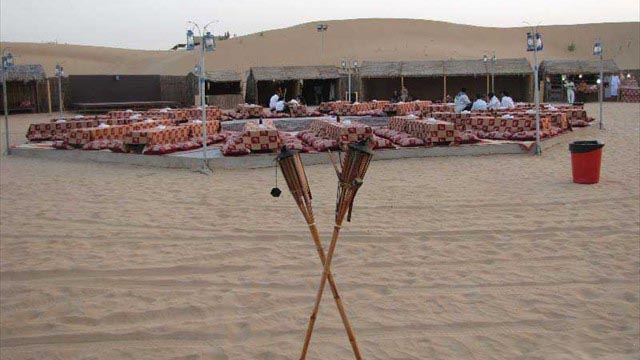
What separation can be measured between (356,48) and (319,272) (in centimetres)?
5240

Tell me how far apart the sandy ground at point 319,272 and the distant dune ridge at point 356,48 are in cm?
4126

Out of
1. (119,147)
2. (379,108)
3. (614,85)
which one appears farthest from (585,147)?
(614,85)

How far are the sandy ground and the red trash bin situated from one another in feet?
0.68

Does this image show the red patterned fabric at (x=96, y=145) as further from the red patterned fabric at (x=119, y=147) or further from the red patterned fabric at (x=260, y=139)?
the red patterned fabric at (x=260, y=139)

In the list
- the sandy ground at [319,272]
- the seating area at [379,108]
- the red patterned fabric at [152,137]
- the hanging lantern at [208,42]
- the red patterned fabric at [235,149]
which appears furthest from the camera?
the seating area at [379,108]

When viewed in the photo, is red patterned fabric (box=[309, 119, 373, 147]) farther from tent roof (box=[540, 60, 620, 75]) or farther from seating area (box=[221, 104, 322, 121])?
tent roof (box=[540, 60, 620, 75])

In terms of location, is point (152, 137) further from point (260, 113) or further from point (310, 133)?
point (260, 113)

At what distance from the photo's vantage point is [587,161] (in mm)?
9102

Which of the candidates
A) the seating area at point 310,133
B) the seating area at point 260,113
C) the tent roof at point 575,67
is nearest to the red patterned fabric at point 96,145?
the seating area at point 310,133

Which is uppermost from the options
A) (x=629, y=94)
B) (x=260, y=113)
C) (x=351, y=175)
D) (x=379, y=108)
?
(x=629, y=94)

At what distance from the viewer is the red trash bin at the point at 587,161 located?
9078 millimetres

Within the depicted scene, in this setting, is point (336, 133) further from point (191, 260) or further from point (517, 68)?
point (517, 68)

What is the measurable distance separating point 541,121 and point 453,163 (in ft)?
12.3

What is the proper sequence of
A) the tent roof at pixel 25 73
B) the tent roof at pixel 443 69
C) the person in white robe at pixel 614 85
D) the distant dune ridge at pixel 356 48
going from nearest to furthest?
1. the tent roof at pixel 25 73
2. the tent roof at pixel 443 69
3. the person in white robe at pixel 614 85
4. the distant dune ridge at pixel 356 48
